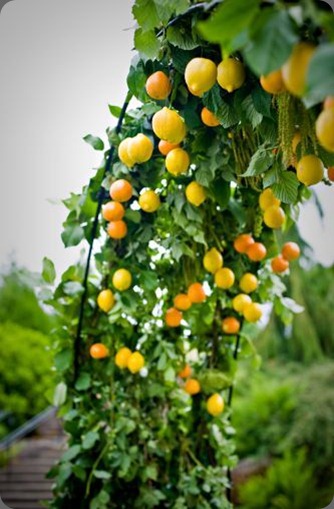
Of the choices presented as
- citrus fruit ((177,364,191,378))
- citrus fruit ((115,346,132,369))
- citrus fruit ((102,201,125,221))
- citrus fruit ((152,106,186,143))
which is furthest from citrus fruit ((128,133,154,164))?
citrus fruit ((177,364,191,378))

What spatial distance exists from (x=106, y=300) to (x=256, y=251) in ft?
1.24

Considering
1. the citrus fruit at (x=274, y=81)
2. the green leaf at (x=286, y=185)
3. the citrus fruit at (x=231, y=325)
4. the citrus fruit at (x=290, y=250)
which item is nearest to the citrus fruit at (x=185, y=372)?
the citrus fruit at (x=231, y=325)

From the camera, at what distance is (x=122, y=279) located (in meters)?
1.10

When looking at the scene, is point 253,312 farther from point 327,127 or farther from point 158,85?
point 327,127

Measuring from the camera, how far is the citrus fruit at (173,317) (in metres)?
1.24

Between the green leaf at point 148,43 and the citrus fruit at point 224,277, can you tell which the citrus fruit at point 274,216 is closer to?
the citrus fruit at point 224,277

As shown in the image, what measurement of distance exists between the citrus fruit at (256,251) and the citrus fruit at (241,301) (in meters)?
0.10

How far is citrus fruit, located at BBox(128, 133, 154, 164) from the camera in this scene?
83 cm

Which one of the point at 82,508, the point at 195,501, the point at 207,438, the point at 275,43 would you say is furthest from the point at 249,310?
the point at 275,43

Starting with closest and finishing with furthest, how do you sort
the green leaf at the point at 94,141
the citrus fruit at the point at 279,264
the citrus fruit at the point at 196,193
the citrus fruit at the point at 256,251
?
the citrus fruit at the point at 196,193 → the green leaf at the point at 94,141 → the citrus fruit at the point at 256,251 → the citrus fruit at the point at 279,264

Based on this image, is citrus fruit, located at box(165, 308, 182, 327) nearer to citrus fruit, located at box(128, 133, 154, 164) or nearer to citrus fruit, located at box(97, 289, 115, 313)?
citrus fruit, located at box(97, 289, 115, 313)

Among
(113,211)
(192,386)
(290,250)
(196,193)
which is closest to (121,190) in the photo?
(113,211)

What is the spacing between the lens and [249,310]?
122 cm

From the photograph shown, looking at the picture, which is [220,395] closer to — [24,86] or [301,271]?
[24,86]
